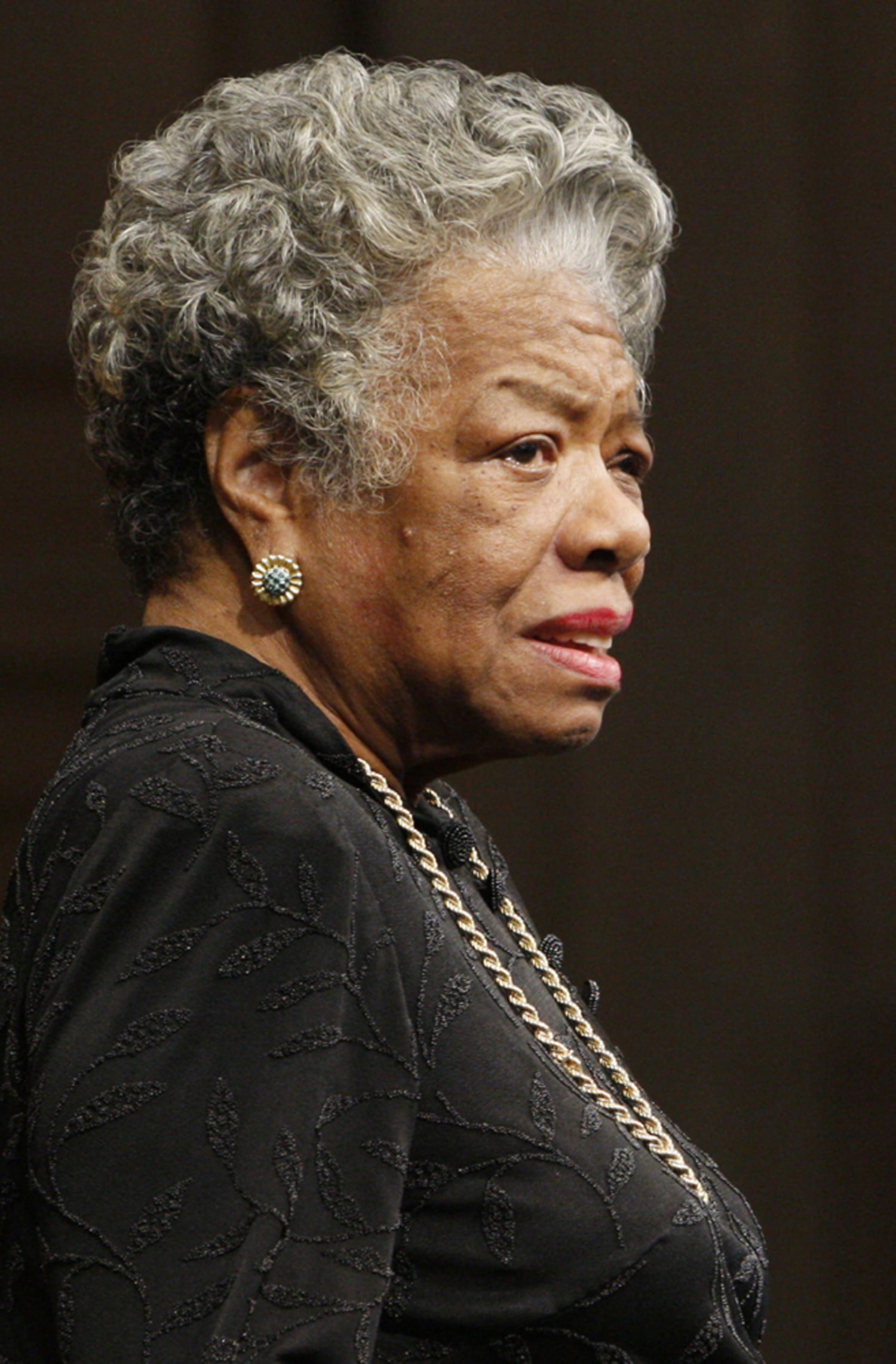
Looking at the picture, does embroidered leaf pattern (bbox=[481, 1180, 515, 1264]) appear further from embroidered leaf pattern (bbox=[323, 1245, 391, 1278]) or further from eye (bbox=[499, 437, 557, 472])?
eye (bbox=[499, 437, 557, 472])

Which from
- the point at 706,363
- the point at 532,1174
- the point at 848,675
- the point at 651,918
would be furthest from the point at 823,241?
the point at 532,1174

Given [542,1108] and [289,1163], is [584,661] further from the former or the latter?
[289,1163]

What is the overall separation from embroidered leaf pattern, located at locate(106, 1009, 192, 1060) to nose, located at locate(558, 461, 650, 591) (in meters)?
0.61

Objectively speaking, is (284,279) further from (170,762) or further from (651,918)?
(651,918)

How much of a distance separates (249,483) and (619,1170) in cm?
65

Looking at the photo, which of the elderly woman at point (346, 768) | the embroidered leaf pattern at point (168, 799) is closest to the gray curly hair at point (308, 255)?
the elderly woman at point (346, 768)

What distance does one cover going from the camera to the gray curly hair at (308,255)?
1.50 m

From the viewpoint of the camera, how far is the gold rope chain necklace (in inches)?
59.9

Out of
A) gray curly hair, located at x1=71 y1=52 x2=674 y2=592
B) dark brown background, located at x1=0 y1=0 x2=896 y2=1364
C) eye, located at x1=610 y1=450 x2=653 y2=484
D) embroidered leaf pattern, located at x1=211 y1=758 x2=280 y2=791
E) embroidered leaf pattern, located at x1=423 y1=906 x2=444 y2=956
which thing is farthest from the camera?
dark brown background, located at x1=0 y1=0 x2=896 y2=1364

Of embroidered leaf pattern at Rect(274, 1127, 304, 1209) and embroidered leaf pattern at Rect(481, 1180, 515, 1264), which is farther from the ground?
embroidered leaf pattern at Rect(274, 1127, 304, 1209)

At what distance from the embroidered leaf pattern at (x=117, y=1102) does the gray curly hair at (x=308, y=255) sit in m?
0.55

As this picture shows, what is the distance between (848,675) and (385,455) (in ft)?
5.28

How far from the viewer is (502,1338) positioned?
1340 mm

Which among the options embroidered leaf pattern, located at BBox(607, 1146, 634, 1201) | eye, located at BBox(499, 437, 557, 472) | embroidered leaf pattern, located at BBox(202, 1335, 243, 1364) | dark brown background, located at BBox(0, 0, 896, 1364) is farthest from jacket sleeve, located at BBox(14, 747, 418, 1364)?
dark brown background, located at BBox(0, 0, 896, 1364)
